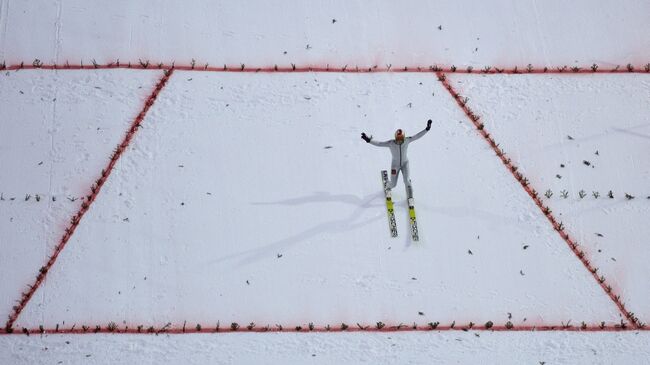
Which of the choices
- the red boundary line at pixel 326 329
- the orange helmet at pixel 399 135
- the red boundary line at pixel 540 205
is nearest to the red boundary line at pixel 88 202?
the red boundary line at pixel 326 329

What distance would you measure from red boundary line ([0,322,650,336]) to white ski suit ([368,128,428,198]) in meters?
1.81

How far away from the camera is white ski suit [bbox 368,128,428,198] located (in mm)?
11352

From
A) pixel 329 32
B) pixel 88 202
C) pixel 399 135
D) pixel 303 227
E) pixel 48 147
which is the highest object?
pixel 329 32

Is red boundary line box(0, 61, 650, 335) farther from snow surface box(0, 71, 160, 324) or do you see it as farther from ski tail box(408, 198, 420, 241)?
ski tail box(408, 198, 420, 241)

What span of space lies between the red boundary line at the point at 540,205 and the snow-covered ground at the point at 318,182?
85mm

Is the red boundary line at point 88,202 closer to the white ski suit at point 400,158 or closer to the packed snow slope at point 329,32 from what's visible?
the packed snow slope at point 329,32

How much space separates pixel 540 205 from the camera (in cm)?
1241

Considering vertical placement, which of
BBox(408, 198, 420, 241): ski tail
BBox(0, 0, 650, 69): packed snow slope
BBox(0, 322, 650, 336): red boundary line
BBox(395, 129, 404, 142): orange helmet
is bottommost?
BBox(0, 322, 650, 336): red boundary line

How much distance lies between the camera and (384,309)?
37.6ft

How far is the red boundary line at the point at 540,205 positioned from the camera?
1167 cm

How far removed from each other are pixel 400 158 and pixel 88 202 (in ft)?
13.1

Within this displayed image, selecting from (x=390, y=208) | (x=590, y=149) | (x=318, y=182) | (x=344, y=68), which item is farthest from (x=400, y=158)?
(x=590, y=149)

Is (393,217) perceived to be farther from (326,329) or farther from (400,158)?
(326,329)

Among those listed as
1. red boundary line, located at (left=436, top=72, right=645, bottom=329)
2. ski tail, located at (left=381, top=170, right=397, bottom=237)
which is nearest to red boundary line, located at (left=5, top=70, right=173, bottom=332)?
ski tail, located at (left=381, top=170, right=397, bottom=237)
